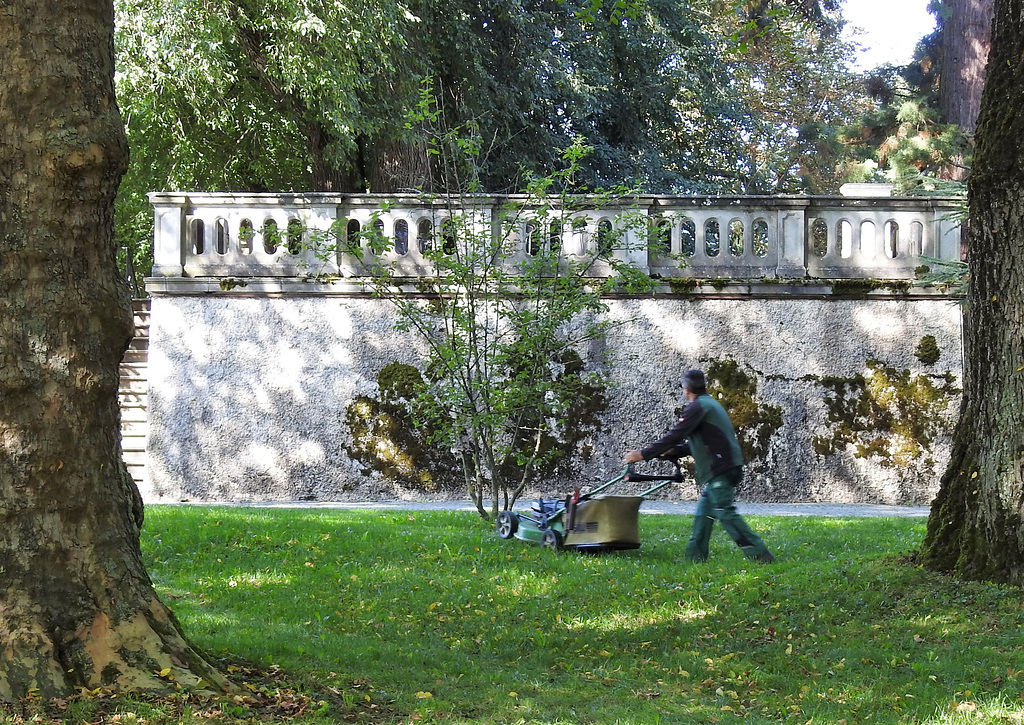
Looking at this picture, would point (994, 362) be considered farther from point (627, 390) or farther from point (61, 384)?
point (627, 390)

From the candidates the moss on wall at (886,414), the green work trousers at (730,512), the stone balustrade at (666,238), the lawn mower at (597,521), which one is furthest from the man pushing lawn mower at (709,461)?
the moss on wall at (886,414)

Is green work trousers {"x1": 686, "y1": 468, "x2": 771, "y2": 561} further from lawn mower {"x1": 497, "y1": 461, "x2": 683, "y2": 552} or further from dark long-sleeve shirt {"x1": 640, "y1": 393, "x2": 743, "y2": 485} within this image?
lawn mower {"x1": 497, "y1": 461, "x2": 683, "y2": 552}

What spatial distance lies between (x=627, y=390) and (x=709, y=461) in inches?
190

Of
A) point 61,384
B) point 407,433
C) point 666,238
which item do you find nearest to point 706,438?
point 666,238

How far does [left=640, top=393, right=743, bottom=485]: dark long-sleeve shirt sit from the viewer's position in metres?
8.22

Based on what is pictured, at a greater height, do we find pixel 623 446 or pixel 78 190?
pixel 78 190

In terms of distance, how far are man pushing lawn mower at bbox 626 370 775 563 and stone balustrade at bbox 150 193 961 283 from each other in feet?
15.9

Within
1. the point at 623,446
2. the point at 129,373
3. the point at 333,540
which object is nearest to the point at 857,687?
the point at 333,540

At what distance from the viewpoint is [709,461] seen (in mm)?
8234

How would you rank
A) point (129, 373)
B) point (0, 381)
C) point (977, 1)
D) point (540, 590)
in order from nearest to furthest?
point (0, 381), point (540, 590), point (129, 373), point (977, 1)

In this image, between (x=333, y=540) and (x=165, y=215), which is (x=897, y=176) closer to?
(x=165, y=215)

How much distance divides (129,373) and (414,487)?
501cm

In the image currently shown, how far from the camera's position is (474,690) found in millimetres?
5305

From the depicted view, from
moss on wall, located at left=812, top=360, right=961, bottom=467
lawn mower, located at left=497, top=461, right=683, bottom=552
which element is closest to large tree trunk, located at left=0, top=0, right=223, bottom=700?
lawn mower, located at left=497, top=461, right=683, bottom=552
